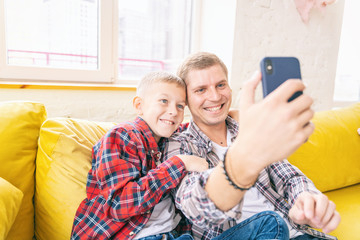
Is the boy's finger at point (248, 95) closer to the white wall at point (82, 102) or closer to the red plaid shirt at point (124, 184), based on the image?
the red plaid shirt at point (124, 184)

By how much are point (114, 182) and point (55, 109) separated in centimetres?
95

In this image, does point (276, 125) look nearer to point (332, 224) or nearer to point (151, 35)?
point (332, 224)

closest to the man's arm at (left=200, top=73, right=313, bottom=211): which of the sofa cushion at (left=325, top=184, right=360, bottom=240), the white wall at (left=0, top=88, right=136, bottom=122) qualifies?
the sofa cushion at (left=325, top=184, right=360, bottom=240)

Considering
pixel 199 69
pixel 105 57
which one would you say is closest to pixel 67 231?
pixel 199 69

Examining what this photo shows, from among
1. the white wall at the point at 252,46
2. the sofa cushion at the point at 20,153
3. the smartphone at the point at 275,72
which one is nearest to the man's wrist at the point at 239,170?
the smartphone at the point at 275,72

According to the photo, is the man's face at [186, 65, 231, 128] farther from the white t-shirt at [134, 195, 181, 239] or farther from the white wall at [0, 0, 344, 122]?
the white wall at [0, 0, 344, 122]

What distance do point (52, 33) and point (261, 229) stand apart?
5.84 ft

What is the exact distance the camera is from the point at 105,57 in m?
2.03

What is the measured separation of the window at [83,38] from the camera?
1808mm

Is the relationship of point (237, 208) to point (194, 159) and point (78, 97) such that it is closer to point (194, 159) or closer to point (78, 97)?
point (194, 159)

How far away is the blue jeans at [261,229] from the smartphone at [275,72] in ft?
1.55

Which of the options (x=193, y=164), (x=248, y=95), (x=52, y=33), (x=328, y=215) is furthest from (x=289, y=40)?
(x=248, y=95)

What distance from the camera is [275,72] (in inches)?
22.5

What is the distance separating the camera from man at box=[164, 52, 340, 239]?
496 mm
